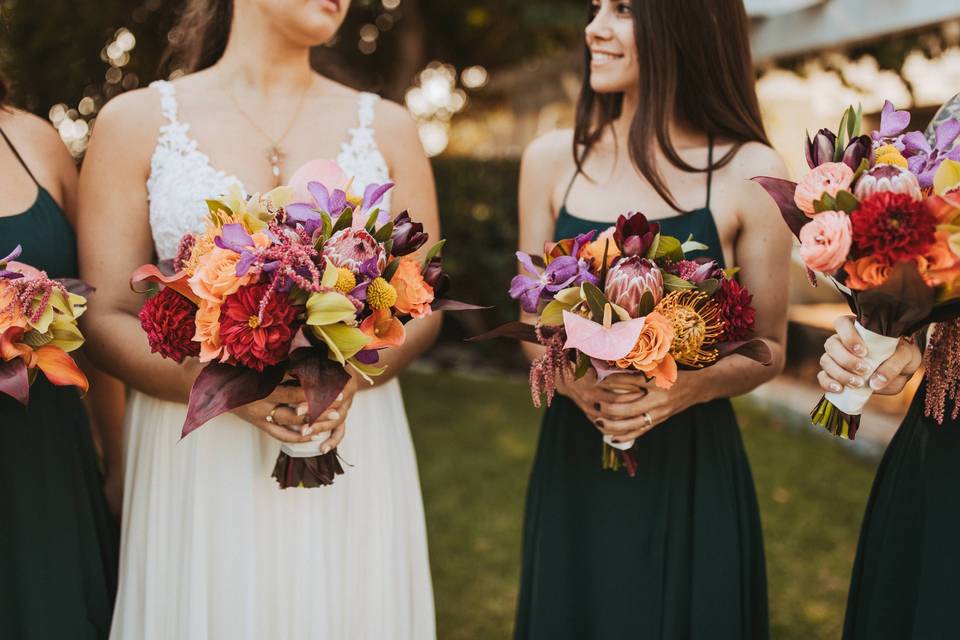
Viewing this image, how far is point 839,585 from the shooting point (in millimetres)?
4953

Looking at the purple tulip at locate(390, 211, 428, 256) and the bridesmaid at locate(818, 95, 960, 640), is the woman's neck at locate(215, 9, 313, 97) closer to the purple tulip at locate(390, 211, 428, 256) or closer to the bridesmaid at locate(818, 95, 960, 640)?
the purple tulip at locate(390, 211, 428, 256)

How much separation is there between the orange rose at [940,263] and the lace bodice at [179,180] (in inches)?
58.0

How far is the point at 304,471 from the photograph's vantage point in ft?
7.77

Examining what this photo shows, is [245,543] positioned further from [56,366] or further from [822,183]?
[822,183]

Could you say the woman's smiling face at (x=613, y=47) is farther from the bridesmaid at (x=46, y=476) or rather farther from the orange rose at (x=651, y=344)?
the bridesmaid at (x=46, y=476)

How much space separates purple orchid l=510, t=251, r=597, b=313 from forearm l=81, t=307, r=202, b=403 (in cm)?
93

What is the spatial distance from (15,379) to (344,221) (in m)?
0.83

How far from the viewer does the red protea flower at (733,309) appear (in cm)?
224

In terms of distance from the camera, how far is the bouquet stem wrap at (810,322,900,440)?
2.07 metres

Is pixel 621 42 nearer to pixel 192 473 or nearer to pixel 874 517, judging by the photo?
pixel 874 517

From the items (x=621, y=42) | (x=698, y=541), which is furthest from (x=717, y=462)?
(x=621, y=42)

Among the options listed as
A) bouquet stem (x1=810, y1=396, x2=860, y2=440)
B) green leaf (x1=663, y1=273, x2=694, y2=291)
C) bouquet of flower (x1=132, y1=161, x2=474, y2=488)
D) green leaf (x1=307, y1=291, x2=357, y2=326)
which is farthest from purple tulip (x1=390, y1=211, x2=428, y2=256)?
bouquet stem (x1=810, y1=396, x2=860, y2=440)

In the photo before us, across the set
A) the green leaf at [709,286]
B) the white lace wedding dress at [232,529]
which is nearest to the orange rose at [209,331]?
the white lace wedding dress at [232,529]

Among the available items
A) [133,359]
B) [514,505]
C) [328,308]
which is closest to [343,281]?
[328,308]
